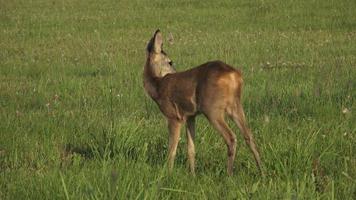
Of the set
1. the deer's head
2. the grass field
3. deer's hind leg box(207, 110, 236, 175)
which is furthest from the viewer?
the deer's head

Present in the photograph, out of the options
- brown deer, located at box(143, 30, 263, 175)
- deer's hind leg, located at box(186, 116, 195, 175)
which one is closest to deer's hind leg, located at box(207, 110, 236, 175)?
brown deer, located at box(143, 30, 263, 175)

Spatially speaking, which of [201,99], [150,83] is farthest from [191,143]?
[150,83]

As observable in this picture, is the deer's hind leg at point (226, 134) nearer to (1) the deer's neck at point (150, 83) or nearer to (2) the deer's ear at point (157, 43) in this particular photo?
(1) the deer's neck at point (150, 83)

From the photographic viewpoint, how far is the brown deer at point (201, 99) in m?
5.80

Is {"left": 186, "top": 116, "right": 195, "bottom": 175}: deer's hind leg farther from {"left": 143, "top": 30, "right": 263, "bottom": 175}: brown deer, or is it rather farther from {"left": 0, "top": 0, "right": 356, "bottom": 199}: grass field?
Answer: {"left": 0, "top": 0, "right": 356, "bottom": 199}: grass field

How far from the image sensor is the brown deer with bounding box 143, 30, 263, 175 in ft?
19.0

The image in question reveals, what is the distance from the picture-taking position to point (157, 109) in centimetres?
871

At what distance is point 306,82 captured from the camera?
9938 millimetres

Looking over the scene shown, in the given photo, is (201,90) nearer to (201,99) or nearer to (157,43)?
(201,99)

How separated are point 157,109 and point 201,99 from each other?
282 cm

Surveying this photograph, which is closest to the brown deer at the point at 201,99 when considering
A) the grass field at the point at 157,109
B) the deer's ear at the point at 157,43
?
the deer's ear at the point at 157,43

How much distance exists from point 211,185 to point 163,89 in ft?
4.51

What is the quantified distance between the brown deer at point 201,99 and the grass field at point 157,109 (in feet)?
0.75

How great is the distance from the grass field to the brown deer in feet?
0.75
